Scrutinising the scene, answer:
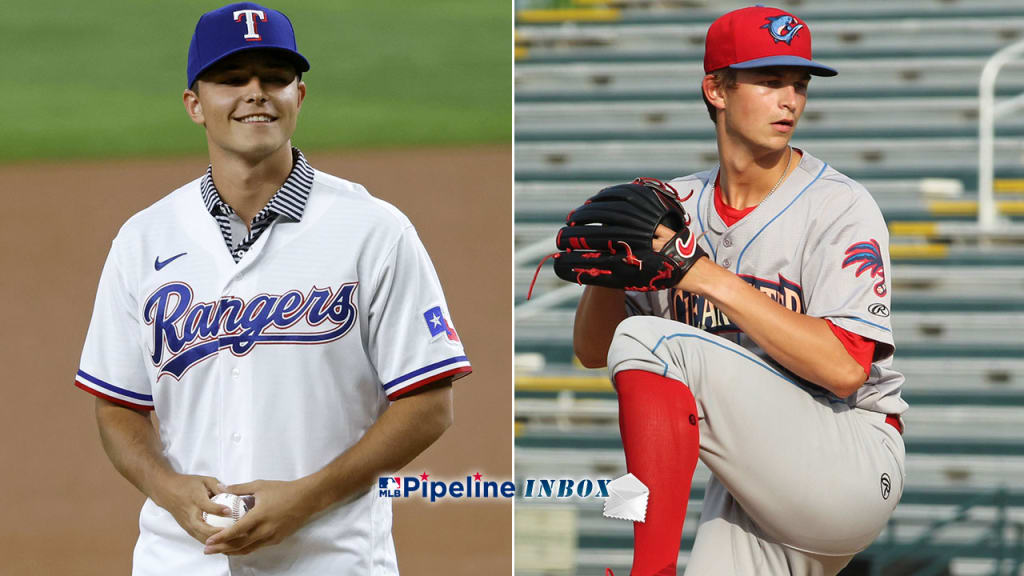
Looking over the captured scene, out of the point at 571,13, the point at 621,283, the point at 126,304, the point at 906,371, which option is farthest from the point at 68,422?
the point at 621,283

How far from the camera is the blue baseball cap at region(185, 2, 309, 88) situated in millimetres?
1562

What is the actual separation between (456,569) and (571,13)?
10.4 ft

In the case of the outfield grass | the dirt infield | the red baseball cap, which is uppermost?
the outfield grass

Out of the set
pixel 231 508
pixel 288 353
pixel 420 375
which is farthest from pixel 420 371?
pixel 231 508

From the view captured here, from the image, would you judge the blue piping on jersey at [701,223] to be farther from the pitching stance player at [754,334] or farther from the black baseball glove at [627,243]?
the black baseball glove at [627,243]

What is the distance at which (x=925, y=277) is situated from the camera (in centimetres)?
471

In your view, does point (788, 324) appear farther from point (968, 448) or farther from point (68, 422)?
point (68, 422)

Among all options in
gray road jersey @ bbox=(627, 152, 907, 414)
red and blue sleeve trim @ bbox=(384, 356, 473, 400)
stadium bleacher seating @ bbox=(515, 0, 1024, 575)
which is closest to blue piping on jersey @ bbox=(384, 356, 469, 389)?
red and blue sleeve trim @ bbox=(384, 356, 473, 400)

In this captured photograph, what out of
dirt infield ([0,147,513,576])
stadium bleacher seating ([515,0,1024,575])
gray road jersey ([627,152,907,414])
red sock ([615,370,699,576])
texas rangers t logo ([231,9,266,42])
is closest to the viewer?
red sock ([615,370,699,576])

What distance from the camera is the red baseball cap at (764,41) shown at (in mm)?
1457

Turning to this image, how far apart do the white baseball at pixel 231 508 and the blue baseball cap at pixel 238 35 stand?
1.82ft

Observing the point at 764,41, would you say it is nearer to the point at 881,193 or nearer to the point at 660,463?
the point at 660,463

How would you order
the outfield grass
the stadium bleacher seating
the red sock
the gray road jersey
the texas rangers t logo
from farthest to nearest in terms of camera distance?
1. the outfield grass
2. the stadium bleacher seating
3. the texas rangers t logo
4. the gray road jersey
5. the red sock

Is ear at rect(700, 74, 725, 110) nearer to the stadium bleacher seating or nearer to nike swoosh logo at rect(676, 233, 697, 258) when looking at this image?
nike swoosh logo at rect(676, 233, 697, 258)
